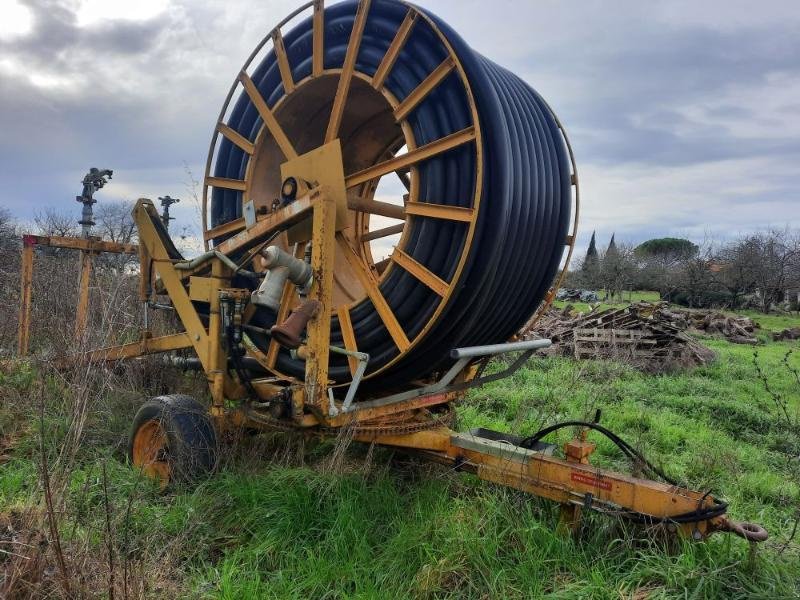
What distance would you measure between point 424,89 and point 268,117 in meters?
1.51

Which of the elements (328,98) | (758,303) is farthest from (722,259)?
(328,98)

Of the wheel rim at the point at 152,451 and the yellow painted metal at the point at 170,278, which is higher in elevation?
the yellow painted metal at the point at 170,278

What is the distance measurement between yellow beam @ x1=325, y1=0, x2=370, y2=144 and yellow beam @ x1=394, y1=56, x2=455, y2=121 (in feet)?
1.44

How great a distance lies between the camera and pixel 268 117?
4.54 m

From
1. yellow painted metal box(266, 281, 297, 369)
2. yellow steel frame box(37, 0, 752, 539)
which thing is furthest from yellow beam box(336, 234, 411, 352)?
yellow painted metal box(266, 281, 297, 369)

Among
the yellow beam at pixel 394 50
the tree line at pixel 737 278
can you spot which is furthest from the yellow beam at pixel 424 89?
the tree line at pixel 737 278

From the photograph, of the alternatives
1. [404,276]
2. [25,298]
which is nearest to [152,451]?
[404,276]

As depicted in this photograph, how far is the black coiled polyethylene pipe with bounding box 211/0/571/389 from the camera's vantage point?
344 centimetres

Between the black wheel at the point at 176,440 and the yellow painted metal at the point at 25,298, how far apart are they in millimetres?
3232

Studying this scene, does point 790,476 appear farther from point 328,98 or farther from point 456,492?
point 328,98

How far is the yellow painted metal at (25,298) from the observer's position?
6.27m

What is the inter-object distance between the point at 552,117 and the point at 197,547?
3808 mm

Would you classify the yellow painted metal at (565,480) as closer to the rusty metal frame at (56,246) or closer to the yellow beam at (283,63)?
the yellow beam at (283,63)

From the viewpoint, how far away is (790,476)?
15.8 ft
